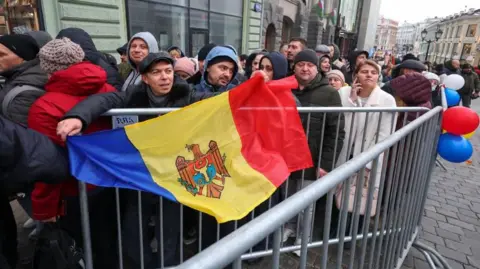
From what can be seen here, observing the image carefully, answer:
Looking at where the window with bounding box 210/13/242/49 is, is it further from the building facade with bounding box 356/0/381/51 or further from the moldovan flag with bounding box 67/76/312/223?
the building facade with bounding box 356/0/381/51

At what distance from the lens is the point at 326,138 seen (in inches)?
120

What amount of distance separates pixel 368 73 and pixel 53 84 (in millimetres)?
2857

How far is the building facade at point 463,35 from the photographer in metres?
57.9

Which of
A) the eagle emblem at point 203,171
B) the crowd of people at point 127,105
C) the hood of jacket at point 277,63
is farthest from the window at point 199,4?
the eagle emblem at point 203,171

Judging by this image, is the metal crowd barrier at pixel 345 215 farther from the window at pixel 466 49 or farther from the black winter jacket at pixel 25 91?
the window at pixel 466 49

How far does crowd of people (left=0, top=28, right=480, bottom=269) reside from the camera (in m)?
1.96

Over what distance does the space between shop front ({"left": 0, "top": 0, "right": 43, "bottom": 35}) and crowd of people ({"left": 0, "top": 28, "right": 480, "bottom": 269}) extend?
8.92 ft

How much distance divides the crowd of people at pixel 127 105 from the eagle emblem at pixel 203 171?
0.55 metres

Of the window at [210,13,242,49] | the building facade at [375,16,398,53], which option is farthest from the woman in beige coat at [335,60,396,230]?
the building facade at [375,16,398,53]

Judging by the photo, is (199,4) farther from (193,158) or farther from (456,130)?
(193,158)

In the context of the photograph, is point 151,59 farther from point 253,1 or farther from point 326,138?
point 253,1

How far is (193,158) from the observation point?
1.97m

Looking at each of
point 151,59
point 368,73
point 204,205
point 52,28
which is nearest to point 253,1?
point 52,28

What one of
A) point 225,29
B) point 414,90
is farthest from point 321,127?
point 225,29
